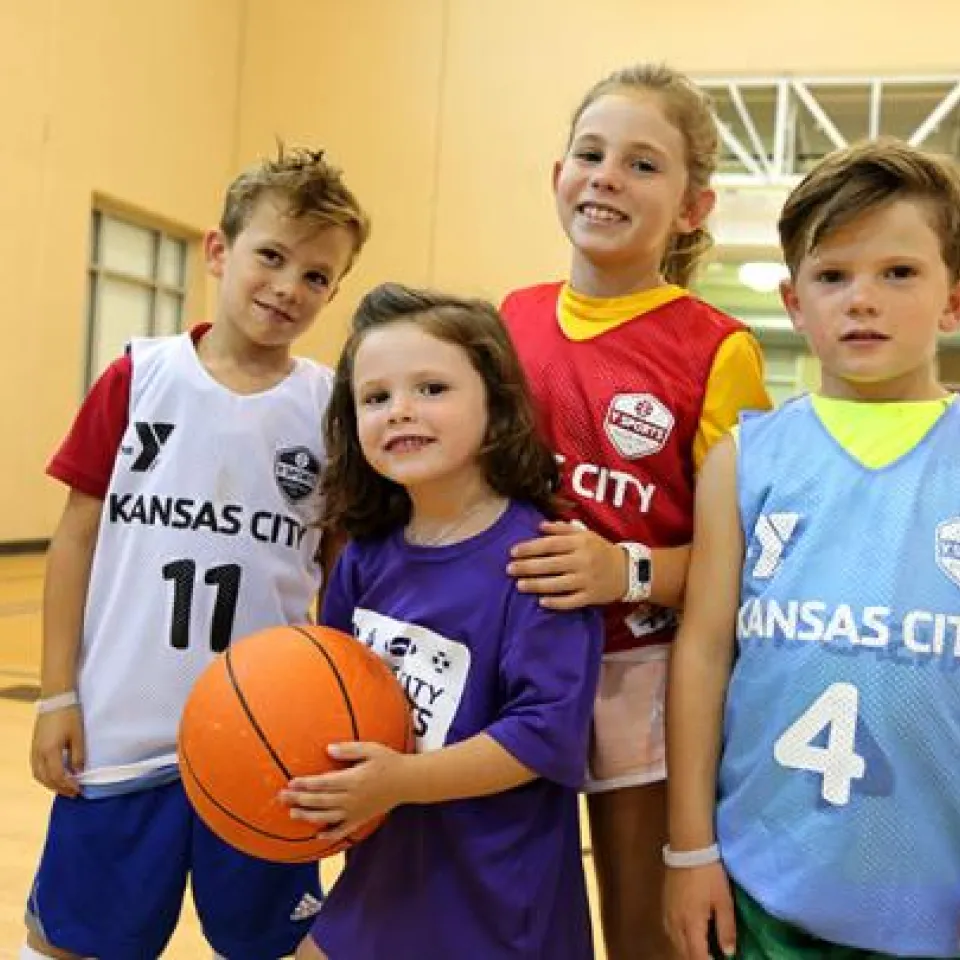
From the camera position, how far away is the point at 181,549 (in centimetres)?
198

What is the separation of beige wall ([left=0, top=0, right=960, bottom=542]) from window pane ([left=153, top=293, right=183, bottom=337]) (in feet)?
2.49

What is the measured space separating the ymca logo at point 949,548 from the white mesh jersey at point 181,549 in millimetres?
979

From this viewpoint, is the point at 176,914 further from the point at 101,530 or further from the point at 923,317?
the point at 923,317

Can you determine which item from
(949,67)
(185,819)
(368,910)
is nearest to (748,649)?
(368,910)

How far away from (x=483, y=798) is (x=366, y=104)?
1157 centimetres

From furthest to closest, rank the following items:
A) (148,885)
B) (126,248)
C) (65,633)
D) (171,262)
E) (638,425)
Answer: (171,262) < (126,248) < (65,633) < (148,885) < (638,425)

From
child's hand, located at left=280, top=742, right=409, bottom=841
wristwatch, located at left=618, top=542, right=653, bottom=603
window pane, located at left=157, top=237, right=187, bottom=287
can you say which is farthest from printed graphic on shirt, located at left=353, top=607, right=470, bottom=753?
window pane, located at left=157, top=237, right=187, bottom=287

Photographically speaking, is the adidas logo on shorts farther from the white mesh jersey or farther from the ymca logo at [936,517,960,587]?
the ymca logo at [936,517,960,587]

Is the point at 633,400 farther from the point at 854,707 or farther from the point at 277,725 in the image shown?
the point at 277,725

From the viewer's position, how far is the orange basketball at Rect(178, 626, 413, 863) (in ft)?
4.80

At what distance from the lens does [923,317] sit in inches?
60.0

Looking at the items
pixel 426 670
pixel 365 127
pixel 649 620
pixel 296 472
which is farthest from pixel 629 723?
pixel 365 127

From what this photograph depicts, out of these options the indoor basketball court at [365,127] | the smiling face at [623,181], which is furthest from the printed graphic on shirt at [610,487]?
the indoor basketball court at [365,127]

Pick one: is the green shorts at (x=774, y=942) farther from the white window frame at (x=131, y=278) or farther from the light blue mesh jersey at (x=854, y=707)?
the white window frame at (x=131, y=278)
